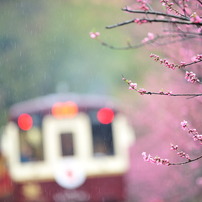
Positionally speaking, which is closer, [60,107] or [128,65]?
[60,107]

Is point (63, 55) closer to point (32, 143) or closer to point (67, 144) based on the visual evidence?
point (32, 143)

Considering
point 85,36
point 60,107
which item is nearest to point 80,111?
point 60,107

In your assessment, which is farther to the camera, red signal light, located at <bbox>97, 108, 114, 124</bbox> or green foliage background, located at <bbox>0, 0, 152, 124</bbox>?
green foliage background, located at <bbox>0, 0, 152, 124</bbox>

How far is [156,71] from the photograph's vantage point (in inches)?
725

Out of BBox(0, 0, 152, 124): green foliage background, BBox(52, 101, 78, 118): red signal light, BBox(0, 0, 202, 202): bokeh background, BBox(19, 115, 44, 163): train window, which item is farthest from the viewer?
BBox(0, 0, 152, 124): green foliage background

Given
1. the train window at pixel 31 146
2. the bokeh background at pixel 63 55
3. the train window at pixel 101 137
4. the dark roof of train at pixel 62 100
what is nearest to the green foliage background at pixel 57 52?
the bokeh background at pixel 63 55

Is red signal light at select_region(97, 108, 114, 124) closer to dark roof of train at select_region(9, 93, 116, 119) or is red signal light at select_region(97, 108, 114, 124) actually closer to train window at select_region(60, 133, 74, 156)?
dark roof of train at select_region(9, 93, 116, 119)

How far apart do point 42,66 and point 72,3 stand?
558cm

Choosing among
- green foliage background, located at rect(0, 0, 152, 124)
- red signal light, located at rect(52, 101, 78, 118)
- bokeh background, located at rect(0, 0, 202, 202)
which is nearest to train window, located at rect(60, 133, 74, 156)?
red signal light, located at rect(52, 101, 78, 118)

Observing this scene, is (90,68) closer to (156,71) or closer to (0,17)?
(0,17)

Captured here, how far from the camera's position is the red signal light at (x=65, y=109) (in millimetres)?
12547

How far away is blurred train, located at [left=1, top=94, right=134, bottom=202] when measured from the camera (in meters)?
12.7

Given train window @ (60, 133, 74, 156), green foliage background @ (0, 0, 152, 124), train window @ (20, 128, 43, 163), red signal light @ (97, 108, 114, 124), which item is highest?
red signal light @ (97, 108, 114, 124)

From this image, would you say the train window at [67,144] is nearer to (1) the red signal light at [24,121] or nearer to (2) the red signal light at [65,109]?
(2) the red signal light at [65,109]
